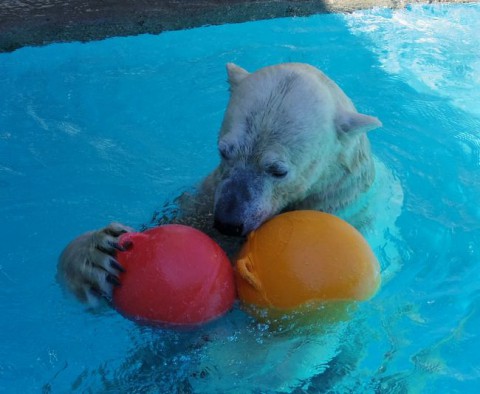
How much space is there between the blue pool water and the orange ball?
28 centimetres

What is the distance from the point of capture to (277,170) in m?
2.99

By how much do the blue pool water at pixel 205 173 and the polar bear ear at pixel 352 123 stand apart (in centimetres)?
78

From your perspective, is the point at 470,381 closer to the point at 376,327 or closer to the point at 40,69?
the point at 376,327

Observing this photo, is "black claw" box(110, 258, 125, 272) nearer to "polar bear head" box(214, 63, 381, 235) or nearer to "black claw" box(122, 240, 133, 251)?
"black claw" box(122, 240, 133, 251)

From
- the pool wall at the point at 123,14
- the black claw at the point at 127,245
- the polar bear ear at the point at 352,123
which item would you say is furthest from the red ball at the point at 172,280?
the pool wall at the point at 123,14

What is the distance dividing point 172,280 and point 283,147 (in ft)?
2.75

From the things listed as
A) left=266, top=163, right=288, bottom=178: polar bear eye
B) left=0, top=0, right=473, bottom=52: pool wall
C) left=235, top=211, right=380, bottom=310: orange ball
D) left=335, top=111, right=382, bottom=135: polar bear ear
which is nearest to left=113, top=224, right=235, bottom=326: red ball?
left=235, top=211, right=380, bottom=310: orange ball

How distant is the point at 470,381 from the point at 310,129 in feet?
5.46

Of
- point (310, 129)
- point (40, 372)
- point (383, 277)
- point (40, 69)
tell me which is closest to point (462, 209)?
point (383, 277)

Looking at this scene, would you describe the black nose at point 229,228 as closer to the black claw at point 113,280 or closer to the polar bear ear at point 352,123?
the black claw at point 113,280

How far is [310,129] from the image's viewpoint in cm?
308

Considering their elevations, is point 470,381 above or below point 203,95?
below

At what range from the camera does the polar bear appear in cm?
284

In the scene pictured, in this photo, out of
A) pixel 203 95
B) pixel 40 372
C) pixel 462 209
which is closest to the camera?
pixel 40 372
